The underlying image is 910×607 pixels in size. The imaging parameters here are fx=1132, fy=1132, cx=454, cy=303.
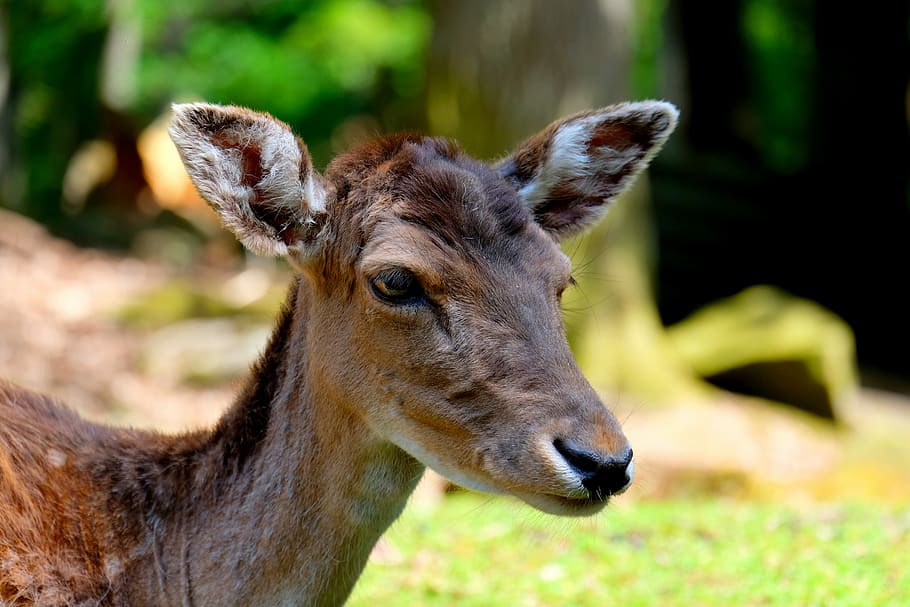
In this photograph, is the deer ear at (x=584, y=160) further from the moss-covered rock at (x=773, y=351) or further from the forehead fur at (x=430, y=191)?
the moss-covered rock at (x=773, y=351)

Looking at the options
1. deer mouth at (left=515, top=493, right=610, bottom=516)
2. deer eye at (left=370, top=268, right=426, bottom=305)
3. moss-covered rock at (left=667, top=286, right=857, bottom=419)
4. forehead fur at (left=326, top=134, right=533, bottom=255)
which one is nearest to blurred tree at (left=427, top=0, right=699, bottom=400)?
moss-covered rock at (left=667, top=286, right=857, bottom=419)

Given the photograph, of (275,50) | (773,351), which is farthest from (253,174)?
(275,50)

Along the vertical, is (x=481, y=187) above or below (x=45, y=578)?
above

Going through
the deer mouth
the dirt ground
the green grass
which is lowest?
the dirt ground

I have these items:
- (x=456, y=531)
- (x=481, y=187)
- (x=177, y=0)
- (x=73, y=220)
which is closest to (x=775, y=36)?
(x=177, y=0)

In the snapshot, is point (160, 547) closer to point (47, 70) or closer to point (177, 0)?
point (177, 0)

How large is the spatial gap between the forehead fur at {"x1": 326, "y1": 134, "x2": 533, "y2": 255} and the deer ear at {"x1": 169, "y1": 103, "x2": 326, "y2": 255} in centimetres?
17

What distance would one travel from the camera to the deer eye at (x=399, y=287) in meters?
3.73

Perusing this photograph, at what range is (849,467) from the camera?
990cm

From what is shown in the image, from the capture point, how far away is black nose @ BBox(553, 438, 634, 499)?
3326 mm

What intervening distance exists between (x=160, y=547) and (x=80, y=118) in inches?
818

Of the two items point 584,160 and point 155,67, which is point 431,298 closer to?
point 584,160

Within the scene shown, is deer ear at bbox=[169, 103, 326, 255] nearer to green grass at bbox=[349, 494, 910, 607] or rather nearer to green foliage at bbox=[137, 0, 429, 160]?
green grass at bbox=[349, 494, 910, 607]

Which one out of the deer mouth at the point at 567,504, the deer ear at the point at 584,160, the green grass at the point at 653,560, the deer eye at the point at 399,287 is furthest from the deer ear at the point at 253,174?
the green grass at the point at 653,560
